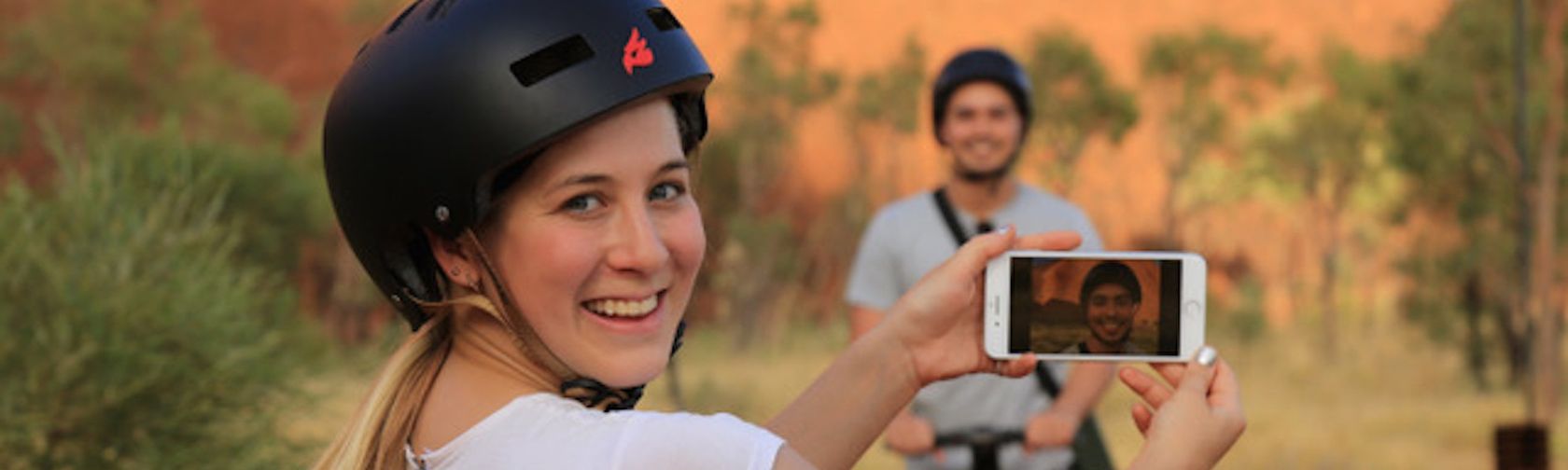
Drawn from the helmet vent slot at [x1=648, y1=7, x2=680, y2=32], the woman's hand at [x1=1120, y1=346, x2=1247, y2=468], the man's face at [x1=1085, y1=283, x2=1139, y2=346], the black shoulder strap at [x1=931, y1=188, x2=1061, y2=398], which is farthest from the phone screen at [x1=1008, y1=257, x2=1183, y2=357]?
the black shoulder strap at [x1=931, y1=188, x2=1061, y2=398]

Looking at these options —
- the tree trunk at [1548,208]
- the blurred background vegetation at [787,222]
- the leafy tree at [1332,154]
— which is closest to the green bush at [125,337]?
the blurred background vegetation at [787,222]

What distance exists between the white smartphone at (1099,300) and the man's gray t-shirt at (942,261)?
1.87 m

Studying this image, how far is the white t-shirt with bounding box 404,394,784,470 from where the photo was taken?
5.87ft

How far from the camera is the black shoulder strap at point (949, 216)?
5227 millimetres

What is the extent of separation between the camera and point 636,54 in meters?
2.14

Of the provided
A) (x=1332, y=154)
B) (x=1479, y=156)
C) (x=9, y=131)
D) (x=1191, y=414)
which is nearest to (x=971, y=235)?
(x=1191, y=414)

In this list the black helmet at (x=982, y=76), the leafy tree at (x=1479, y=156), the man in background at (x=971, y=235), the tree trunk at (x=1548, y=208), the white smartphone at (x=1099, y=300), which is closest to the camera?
the white smartphone at (x=1099, y=300)

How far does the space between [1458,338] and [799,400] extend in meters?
26.1

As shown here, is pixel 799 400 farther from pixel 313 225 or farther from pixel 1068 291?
pixel 313 225

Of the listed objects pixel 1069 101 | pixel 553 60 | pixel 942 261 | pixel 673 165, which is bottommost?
pixel 1069 101

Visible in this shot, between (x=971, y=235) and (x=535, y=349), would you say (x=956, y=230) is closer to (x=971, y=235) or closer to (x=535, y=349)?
(x=971, y=235)

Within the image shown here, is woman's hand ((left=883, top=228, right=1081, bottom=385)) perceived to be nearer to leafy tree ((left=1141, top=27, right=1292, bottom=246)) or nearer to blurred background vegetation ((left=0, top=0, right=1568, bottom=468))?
blurred background vegetation ((left=0, top=0, right=1568, bottom=468))

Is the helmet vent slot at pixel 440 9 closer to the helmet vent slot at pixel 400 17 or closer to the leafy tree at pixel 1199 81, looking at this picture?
the helmet vent slot at pixel 400 17

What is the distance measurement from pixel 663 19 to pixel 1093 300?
107cm
